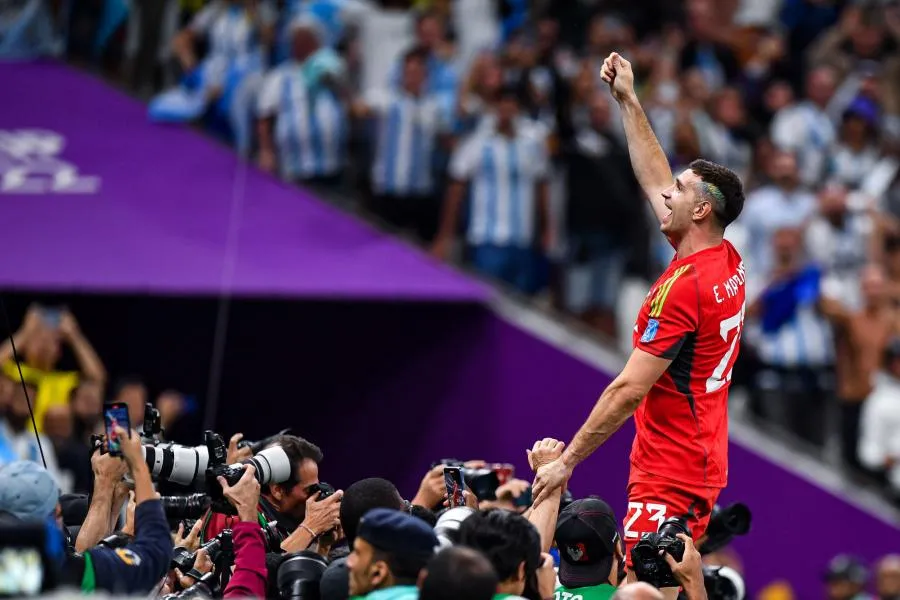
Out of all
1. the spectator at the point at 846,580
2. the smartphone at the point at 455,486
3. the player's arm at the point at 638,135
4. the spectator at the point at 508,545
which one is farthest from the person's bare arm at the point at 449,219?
the spectator at the point at 508,545

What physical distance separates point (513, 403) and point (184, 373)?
2.50 m

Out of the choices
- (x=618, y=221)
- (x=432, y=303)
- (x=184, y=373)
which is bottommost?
(x=184, y=373)

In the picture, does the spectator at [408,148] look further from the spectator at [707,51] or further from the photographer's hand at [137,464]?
the photographer's hand at [137,464]

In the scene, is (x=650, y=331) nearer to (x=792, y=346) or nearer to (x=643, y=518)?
(x=643, y=518)

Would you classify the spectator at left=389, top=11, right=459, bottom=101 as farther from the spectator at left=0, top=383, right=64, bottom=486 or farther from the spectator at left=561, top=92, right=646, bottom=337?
the spectator at left=0, top=383, right=64, bottom=486

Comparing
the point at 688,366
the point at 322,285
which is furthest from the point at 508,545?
the point at 322,285

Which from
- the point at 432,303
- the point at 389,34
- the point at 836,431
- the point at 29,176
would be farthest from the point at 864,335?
the point at 29,176

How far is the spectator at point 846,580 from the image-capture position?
11.8 meters

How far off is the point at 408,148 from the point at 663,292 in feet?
23.1

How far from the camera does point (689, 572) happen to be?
18.8ft

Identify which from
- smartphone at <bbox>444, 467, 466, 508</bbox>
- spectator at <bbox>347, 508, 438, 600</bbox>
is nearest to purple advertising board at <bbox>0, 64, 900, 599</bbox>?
smartphone at <bbox>444, 467, 466, 508</bbox>

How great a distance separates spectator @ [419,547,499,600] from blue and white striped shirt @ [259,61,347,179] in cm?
840

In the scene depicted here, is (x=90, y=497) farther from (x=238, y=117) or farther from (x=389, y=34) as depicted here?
(x=389, y=34)

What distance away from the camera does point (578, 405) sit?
12.9m
